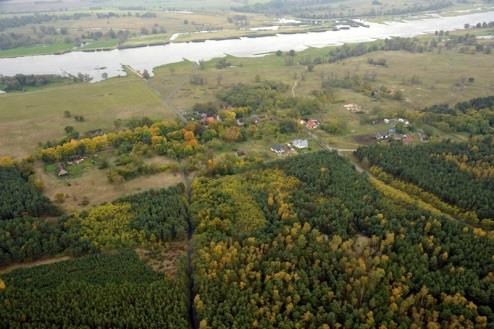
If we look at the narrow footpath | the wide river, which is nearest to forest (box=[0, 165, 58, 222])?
the narrow footpath

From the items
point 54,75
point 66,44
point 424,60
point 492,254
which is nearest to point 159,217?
point 492,254

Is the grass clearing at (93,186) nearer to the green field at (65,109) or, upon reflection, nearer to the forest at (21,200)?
the forest at (21,200)

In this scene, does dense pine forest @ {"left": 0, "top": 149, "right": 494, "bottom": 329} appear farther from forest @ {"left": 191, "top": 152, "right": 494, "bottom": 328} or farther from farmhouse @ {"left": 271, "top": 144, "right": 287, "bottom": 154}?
farmhouse @ {"left": 271, "top": 144, "right": 287, "bottom": 154}

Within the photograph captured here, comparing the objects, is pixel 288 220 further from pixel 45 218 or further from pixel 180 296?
pixel 45 218

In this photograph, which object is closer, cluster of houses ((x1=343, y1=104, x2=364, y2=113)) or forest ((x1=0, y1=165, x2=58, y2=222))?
forest ((x1=0, y1=165, x2=58, y2=222))

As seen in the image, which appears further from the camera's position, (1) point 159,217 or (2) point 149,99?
(2) point 149,99

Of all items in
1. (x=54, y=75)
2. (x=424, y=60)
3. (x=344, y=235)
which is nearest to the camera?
(x=344, y=235)
